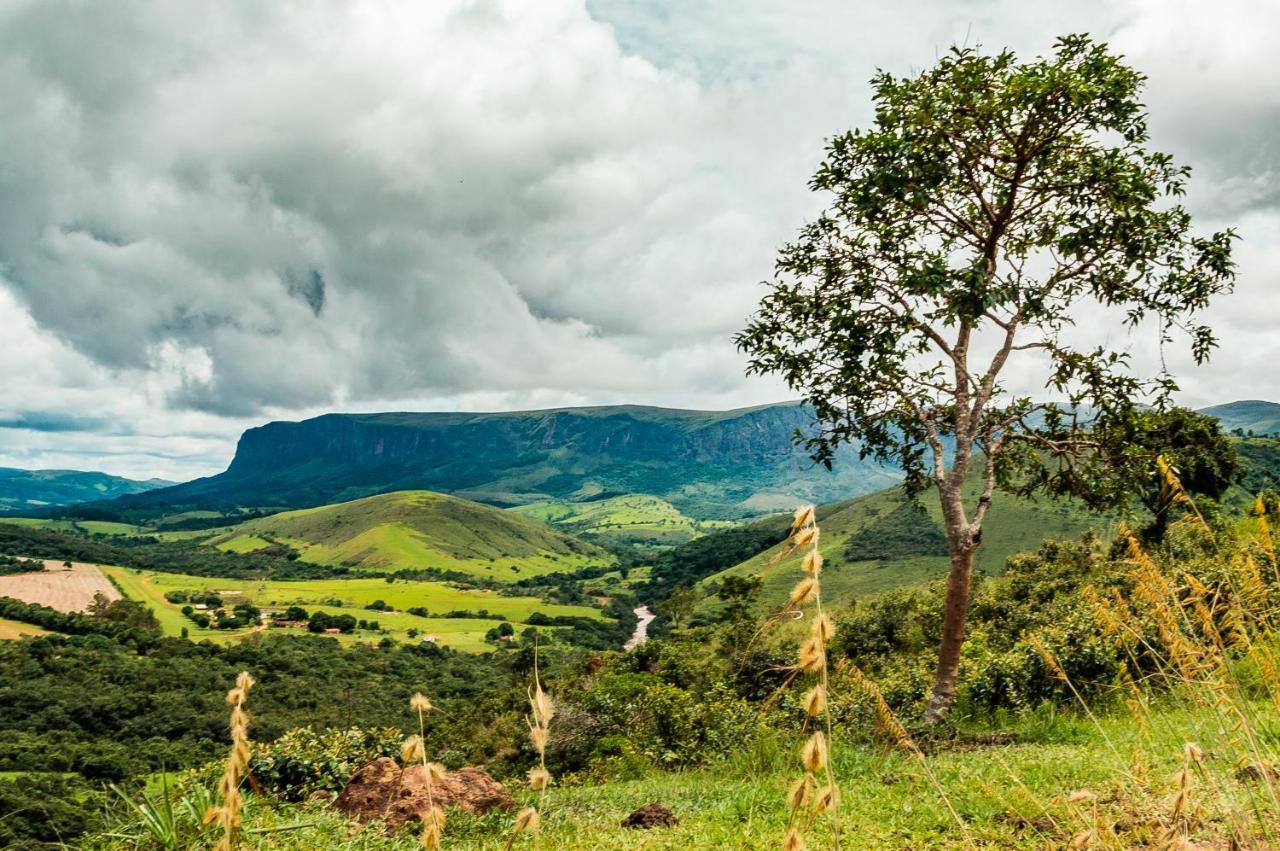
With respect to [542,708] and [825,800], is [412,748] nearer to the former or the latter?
[542,708]

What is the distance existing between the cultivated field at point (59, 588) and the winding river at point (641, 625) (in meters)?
115

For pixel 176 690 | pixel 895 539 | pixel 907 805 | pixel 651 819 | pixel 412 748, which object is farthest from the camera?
pixel 895 539

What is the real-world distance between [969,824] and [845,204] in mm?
10084

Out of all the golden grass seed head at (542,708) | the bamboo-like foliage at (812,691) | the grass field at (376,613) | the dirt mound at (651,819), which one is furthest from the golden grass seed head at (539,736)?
the grass field at (376,613)

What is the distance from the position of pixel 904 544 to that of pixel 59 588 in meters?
196

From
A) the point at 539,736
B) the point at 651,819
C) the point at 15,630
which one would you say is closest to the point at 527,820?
the point at 539,736

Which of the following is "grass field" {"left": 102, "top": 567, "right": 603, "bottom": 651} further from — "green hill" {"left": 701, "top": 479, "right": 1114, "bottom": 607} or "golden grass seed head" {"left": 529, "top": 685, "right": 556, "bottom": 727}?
"golden grass seed head" {"left": 529, "top": 685, "right": 556, "bottom": 727}

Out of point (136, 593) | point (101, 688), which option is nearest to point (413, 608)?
point (136, 593)

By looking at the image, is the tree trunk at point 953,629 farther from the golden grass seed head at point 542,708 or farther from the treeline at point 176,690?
the treeline at point 176,690

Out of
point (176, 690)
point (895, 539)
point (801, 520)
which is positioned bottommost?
point (176, 690)

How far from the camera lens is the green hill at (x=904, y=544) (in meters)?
119

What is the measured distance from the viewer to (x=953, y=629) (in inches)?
491

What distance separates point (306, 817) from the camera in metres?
9.22

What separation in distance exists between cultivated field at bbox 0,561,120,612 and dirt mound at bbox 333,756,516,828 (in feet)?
589
